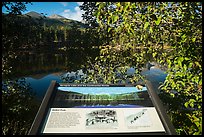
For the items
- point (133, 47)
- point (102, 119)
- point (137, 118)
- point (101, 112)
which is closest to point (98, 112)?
point (101, 112)

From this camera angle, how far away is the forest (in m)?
5.00

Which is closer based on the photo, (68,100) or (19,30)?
(68,100)

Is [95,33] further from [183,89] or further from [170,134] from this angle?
[170,134]

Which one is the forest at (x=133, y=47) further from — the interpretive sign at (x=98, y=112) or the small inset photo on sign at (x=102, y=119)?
the small inset photo on sign at (x=102, y=119)

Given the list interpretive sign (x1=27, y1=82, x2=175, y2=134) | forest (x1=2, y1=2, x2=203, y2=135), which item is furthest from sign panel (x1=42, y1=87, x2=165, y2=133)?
forest (x1=2, y1=2, x2=203, y2=135)

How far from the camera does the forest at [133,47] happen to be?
500 cm

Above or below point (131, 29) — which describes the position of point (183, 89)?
below

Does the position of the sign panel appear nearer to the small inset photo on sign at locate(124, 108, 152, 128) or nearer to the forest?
the small inset photo on sign at locate(124, 108, 152, 128)

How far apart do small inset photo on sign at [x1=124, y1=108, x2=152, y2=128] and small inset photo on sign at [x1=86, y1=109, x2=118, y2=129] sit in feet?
0.67

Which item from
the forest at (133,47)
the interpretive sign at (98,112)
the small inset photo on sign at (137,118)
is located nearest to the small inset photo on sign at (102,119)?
the interpretive sign at (98,112)

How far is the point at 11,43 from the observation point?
7.71 m

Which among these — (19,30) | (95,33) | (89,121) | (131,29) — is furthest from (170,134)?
(19,30)

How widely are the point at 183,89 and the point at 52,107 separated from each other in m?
3.22

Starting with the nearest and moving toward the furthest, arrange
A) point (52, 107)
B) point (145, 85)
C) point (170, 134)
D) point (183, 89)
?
point (170, 134), point (52, 107), point (145, 85), point (183, 89)
